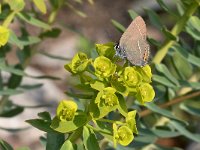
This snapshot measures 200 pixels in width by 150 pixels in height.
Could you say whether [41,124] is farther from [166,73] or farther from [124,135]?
[166,73]

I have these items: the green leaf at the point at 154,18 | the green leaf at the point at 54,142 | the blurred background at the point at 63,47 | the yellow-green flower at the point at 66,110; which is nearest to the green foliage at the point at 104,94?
the yellow-green flower at the point at 66,110

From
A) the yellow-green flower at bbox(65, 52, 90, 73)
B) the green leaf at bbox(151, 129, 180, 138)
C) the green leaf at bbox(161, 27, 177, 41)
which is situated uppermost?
the yellow-green flower at bbox(65, 52, 90, 73)

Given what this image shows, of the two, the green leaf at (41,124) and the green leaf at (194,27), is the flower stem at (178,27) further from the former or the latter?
the green leaf at (41,124)

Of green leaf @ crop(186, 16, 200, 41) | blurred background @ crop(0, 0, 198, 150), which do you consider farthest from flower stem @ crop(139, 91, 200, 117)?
blurred background @ crop(0, 0, 198, 150)

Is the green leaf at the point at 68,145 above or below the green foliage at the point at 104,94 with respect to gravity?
below

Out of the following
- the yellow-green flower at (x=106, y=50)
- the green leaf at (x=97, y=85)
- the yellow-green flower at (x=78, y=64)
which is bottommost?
the green leaf at (x=97, y=85)

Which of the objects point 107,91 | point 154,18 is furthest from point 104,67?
point 154,18

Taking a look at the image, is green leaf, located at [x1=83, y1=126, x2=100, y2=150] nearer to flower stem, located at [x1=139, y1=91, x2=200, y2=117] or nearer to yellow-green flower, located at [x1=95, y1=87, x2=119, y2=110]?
yellow-green flower, located at [x1=95, y1=87, x2=119, y2=110]
